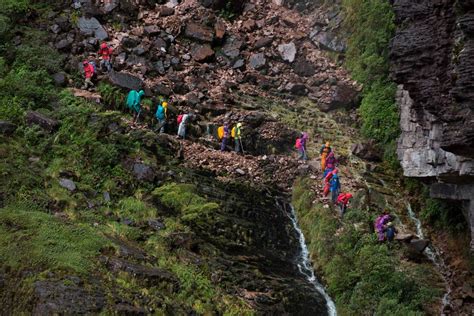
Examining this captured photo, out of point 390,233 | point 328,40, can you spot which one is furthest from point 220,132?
point 328,40

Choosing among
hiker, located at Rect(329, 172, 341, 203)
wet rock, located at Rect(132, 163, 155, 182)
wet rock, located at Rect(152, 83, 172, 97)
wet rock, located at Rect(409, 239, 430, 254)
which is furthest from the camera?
wet rock, located at Rect(152, 83, 172, 97)

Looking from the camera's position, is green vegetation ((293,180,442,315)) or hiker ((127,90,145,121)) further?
hiker ((127,90,145,121))

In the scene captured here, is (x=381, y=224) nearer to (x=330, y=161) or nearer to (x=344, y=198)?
(x=344, y=198)

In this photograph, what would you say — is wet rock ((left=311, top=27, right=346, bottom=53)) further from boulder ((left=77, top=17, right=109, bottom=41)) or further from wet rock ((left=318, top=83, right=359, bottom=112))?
boulder ((left=77, top=17, right=109, bottom=41))

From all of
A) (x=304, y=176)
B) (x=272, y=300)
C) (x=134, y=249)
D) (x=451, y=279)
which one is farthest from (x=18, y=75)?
(x=451, y=279)

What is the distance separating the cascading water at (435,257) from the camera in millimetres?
17203

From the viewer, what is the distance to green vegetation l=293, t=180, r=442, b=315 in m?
16.5

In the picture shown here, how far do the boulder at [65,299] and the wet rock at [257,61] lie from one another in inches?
800

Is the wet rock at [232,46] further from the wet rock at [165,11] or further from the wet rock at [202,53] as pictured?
the wet rock at [165,11]

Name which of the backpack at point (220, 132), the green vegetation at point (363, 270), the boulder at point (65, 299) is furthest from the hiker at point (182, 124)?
the boulder at point (65, 299)

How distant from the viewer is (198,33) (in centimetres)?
3108

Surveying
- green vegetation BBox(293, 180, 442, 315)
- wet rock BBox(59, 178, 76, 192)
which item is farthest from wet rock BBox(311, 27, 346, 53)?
wet rock BBox(59, 178, 76, 192)

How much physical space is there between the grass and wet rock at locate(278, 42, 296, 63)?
19.2 meters

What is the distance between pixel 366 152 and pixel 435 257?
735 centimetres
